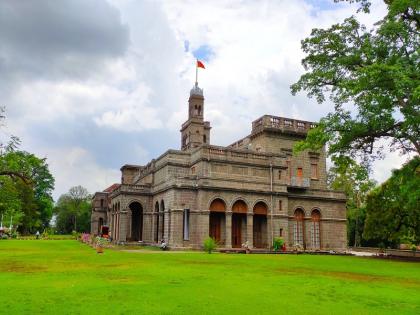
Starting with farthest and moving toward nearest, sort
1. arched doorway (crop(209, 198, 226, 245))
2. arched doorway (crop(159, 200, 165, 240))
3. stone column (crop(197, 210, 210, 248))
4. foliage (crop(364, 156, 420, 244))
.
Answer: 1. arched doorway (crop(159, 200, 165, 240))
2. arched doorway (crop(209, 198, 226, 245))
3. stone column (crop(197, 210, 210, 248))
4. foliage (crop(364, 156, 420, 244))


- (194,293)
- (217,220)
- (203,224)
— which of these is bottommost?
(194,293)

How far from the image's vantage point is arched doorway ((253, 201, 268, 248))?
130 feet

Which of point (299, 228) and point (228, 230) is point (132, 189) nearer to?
point (228, 230)

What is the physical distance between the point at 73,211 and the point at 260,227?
6220 centimetres

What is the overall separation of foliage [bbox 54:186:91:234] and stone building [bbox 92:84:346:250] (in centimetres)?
4595

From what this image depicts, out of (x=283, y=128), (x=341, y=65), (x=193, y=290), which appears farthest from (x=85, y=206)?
(x=193, y=290)

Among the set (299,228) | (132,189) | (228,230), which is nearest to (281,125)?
(299,228)

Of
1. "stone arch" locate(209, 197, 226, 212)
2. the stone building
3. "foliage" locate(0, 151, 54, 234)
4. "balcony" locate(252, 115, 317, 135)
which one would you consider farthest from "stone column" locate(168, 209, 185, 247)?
"balcony" locate(252, 115, 317, 135)

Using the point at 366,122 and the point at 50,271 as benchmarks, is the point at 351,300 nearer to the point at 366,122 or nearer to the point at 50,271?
the point at 50,271

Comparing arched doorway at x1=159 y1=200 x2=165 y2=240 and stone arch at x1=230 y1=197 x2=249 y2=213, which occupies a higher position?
stone arch at x1=230 y1=197 x2=249 y2=213

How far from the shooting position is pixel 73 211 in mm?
91750

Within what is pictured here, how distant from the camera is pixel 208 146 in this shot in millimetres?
38781

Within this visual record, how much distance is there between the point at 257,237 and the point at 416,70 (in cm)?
2303

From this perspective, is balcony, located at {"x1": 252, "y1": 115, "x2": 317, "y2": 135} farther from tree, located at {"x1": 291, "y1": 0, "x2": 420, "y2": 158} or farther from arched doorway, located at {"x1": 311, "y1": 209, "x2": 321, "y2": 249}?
tree, located at {"x1": 291, "y1": 0, "x2": 420, "y2": 158}
